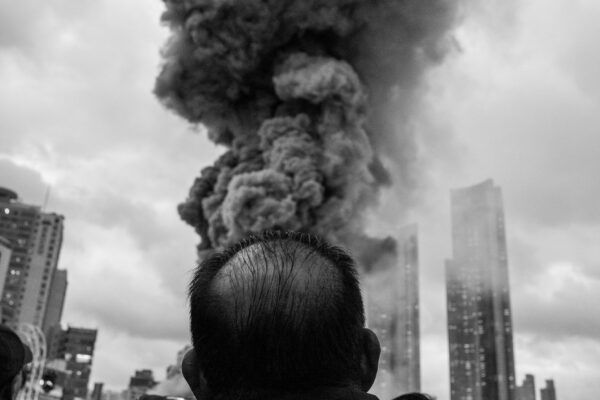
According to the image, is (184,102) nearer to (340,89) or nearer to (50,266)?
(340,89)

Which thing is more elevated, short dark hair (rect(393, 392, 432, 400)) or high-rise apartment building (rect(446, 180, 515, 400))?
high-rise apartment building (rect(446, 180, 515, 400))

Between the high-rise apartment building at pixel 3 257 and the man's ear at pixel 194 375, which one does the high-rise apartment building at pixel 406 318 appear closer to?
the high-rise apartment building at pixel 3 257

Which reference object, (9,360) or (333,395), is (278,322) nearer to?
(333,395)

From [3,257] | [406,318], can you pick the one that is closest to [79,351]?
[3,257]

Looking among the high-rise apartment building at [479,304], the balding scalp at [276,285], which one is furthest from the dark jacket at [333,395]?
the high-rise apartment building at [479,304]

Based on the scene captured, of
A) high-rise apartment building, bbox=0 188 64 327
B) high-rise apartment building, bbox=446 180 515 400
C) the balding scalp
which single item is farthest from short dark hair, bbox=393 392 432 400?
high-rise apartment building, bbox=0 188 64 327

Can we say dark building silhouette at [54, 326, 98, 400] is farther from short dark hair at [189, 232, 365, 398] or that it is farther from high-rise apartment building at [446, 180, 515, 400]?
short dark hair at [189, 232, 365, 398]

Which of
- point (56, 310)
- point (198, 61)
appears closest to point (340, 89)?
point (198, 61)
